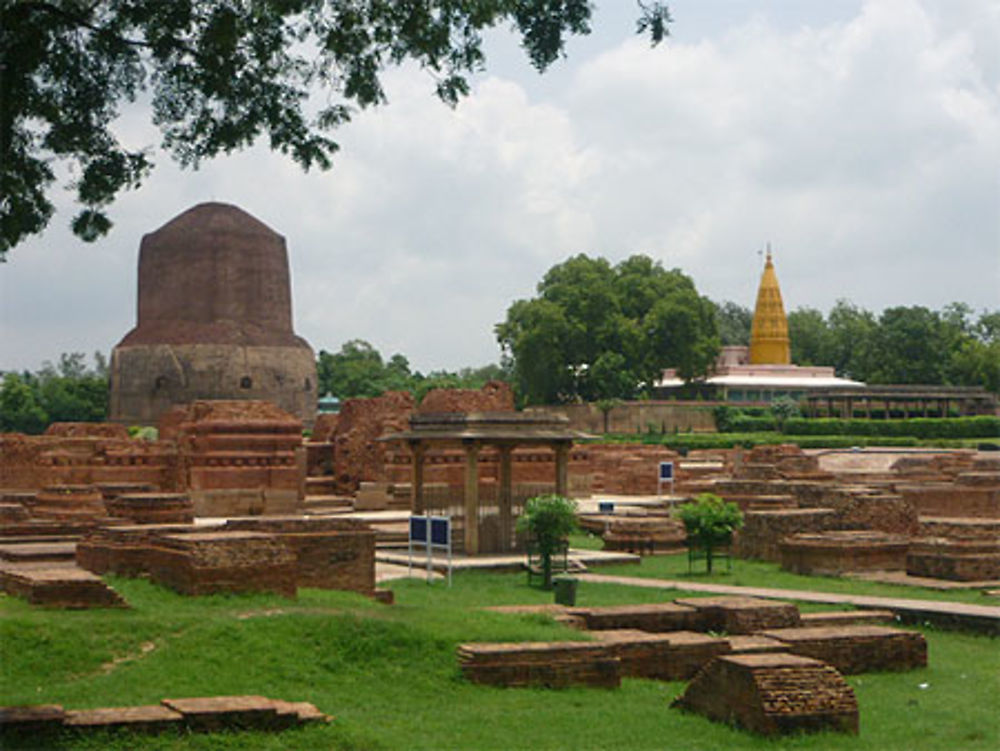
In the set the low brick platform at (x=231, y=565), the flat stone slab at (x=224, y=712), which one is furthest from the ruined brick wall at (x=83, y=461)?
the flat stone slab at (x=224, y=712)

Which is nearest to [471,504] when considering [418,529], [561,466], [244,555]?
[561,466]

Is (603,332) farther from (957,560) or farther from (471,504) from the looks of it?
(957,560)

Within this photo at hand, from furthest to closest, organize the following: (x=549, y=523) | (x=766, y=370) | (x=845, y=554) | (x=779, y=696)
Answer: (x=766, y=370) < (x=845, y=554) < (x=549, y=523) < (x=779, y=696)

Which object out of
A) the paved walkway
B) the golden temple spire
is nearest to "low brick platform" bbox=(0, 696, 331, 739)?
the paved walkway

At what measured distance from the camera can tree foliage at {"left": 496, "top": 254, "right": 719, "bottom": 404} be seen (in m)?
45.7

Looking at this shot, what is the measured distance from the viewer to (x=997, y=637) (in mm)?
10094

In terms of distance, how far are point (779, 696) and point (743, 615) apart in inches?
104

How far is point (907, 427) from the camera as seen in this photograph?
39.7m

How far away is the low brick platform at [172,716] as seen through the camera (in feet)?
18.5

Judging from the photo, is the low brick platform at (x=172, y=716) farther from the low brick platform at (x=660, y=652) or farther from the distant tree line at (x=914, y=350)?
the distant tree line at (x=914, y=350)

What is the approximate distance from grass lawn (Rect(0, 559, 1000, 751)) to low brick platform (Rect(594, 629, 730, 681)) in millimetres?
170

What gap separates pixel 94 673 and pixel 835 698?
13.6 feet

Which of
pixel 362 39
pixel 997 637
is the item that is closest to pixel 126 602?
pixel 362 39

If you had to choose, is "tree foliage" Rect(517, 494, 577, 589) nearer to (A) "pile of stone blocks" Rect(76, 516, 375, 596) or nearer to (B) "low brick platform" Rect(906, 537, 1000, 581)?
(A) "pile of stone blocks" Rect(76, 516, 375, 596)
